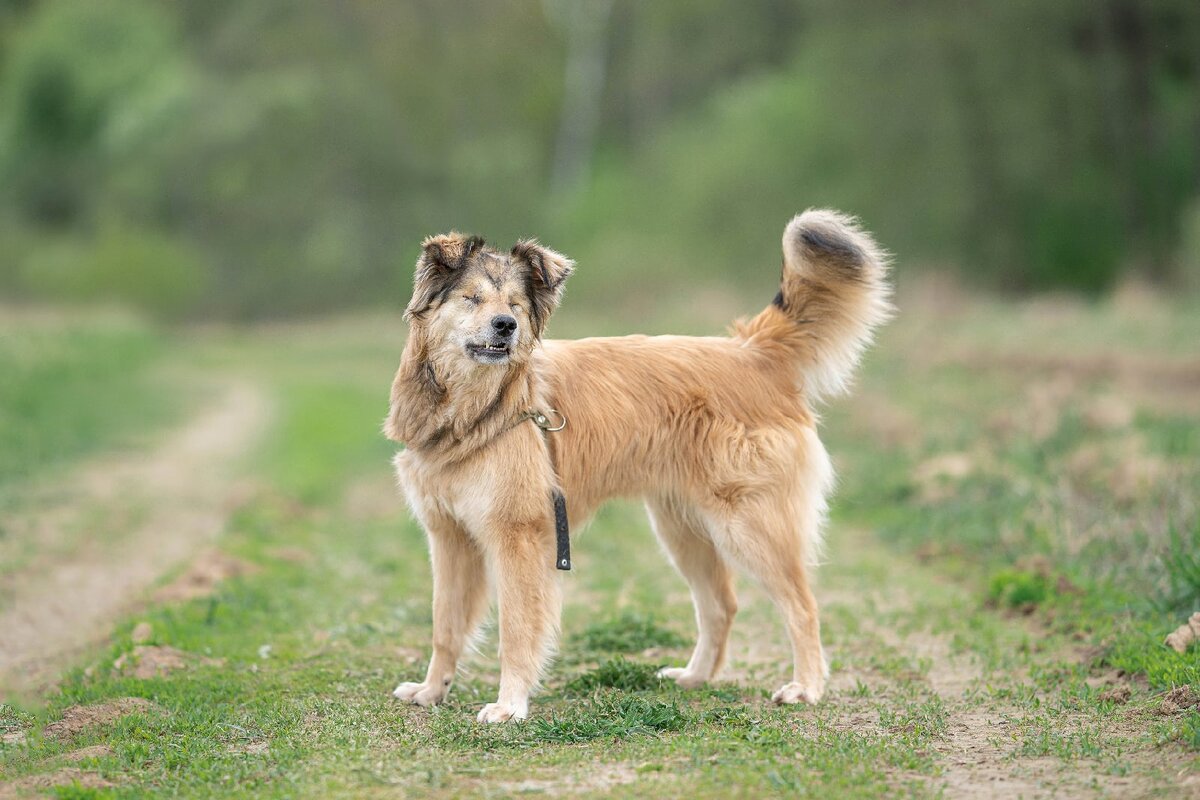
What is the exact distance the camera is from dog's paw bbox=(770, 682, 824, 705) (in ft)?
18.9

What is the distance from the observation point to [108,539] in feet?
31.4

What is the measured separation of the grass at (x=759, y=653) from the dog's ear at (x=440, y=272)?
192 cm

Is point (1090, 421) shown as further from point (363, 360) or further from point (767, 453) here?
point (363, 360)

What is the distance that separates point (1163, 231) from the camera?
3150 centimetres

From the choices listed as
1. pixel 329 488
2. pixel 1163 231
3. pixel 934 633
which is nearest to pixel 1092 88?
pixel 1163 231

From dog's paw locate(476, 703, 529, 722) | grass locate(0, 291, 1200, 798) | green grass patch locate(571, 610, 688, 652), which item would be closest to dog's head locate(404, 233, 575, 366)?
dog's paw locate(476, 703, 529, 722)

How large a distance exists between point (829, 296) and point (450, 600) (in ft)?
8.38

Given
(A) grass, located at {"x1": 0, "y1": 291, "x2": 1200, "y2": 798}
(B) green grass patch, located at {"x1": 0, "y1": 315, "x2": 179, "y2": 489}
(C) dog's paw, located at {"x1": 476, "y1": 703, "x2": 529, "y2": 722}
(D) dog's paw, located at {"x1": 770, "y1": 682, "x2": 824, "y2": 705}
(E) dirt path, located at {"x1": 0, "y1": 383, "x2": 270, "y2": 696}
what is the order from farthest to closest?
(B) green grass patch, located at {"x1": 0, "y1": 315, "x2": 179, "y2": 489} < (E) dirt path, located at {"x1": 0, "y1": 383, "x2": 270, "y2": 696} < (D) dog's paw, located at {"x1": 770, "y1": 682, "x2": 824, "y2": 705} < (C) dog's paw, located at {"x1": 476, "y1": 703, "x2": 529, "y2": 722} < (A) grass, located at {"x1": 0, "y1": 291, "x2": 1200, "y2": 798}

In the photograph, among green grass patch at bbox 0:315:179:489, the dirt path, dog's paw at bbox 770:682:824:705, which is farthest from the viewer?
green grass patch at bbox 0:315:179:489

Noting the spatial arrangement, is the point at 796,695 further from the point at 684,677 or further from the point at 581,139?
the point at 581,139

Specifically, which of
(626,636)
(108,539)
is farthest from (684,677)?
(108,539)

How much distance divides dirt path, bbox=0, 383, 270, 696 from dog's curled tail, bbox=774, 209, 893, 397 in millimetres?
4325

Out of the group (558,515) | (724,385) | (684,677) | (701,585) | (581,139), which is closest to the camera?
(558,515)

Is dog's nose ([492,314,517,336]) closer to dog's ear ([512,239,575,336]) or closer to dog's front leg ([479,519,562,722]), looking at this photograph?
dog's ear ([512,239,575,336])
